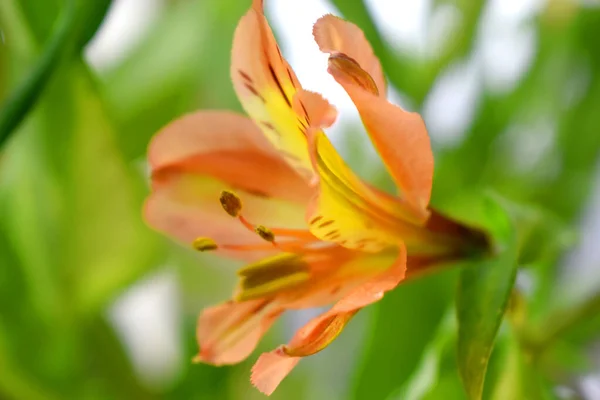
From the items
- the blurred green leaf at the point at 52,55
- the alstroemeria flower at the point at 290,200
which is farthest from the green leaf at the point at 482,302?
the blurred green leaf at the point at 52,55

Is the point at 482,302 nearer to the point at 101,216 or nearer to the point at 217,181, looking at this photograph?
the point at 217,181

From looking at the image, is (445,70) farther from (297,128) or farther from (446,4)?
(297,128)

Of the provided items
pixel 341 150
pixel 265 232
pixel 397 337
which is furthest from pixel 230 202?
pixel 341 150

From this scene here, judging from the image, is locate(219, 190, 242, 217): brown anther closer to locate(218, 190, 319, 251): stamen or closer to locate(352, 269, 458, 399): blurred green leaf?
locate(218, 190, 319, 251): stamen

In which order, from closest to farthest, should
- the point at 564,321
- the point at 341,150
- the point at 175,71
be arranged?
1. the point at 564,321
2. the point at 175,71
3. the point at 341,150

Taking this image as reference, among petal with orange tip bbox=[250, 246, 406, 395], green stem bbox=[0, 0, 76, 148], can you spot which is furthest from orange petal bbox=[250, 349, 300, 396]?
green stem bbox=[0, 0, 76, 148]

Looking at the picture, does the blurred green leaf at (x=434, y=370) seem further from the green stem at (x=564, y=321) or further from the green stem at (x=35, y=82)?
the green stem at (x=35, y=82)

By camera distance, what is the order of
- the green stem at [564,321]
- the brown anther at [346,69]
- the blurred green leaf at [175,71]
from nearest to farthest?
the brown anther at [346,69]
the green stem at [564,321]
the blurred green leaf at [175,71]
